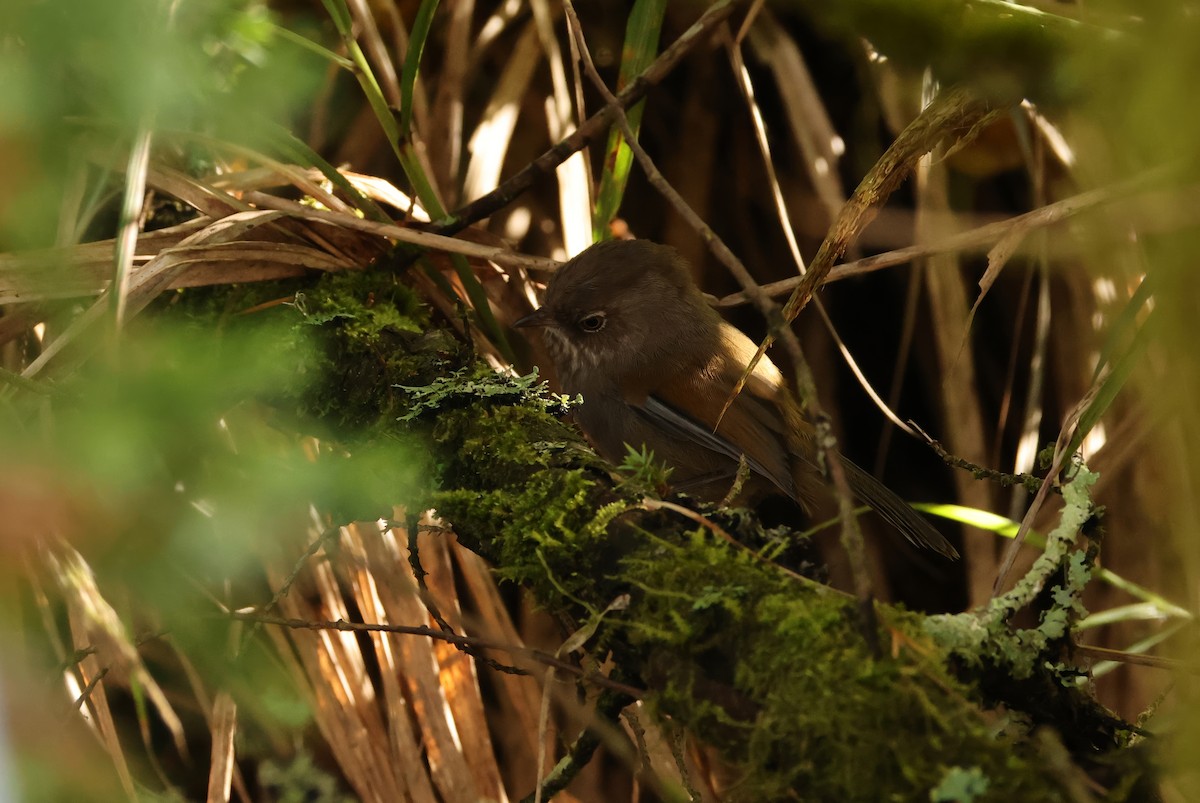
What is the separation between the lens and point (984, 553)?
126 inches

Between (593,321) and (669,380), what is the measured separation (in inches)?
11.8

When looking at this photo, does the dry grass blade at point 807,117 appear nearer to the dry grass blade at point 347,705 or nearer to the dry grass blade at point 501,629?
the dry grass blade at point 501,629

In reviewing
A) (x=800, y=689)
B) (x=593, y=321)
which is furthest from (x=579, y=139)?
(x=800, y=689)

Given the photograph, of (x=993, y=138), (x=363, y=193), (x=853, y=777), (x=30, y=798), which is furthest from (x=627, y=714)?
(x=993, y=138)

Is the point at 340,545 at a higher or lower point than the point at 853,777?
lower

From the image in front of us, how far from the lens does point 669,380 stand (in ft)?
10.5

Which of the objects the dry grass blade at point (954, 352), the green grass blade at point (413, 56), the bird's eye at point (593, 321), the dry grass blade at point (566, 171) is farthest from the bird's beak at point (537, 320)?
the dry grass blade at point (954, 352)

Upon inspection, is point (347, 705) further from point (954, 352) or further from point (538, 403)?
point (954, 352)

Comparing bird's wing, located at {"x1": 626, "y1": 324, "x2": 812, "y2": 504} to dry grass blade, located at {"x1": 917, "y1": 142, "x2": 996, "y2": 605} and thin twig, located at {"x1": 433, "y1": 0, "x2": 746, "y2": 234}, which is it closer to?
dry grass blade, located at {"x1": 917, "y1": 142, "x2": 996, "y2": 605}

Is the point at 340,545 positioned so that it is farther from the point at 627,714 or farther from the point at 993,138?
the point at 993,138

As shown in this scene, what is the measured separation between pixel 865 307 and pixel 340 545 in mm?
2262

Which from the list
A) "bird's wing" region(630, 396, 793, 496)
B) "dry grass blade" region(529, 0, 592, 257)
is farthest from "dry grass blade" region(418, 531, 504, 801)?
"dry grass blade" region(529, 0, 592, 257)

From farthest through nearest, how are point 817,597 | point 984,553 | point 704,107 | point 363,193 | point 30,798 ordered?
point 704,107 < point 984,553 < point 363,193 < point 817,597 < point 30,798

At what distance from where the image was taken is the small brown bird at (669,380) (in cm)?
308
